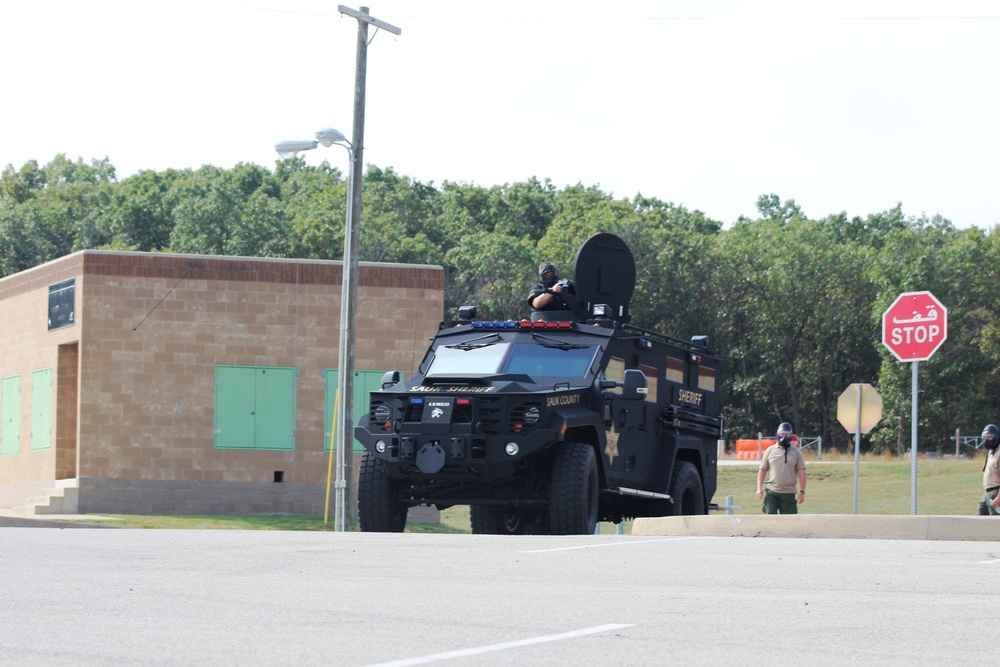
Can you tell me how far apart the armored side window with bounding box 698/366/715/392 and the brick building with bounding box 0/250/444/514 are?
10.8m

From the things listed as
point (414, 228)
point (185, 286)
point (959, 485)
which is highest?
point (414, 228)

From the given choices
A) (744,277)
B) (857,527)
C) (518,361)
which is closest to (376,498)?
(518,361)

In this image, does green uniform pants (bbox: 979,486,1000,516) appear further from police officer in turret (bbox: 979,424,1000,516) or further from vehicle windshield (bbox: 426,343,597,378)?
vehicle windshield (bbox: 426,343,597,378)

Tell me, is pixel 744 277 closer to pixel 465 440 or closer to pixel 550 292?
pixel 550 292

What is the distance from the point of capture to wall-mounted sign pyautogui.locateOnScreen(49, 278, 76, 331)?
3059cm

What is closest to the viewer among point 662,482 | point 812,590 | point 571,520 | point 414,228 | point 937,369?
point 812,590

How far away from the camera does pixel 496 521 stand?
18.8m

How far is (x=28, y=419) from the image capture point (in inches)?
1267

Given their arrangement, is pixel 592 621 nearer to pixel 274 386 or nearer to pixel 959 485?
pixel 274 386

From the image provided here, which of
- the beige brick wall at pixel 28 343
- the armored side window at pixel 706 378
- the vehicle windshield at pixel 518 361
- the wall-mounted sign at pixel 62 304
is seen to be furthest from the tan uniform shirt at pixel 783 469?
the wall-mounted sign at pixel 62 304

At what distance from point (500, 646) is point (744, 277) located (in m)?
70.0

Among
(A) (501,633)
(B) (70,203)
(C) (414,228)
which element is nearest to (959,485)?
(A) (501,633)

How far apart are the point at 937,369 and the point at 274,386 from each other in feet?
150

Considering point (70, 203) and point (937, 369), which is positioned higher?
point (70, 203)
